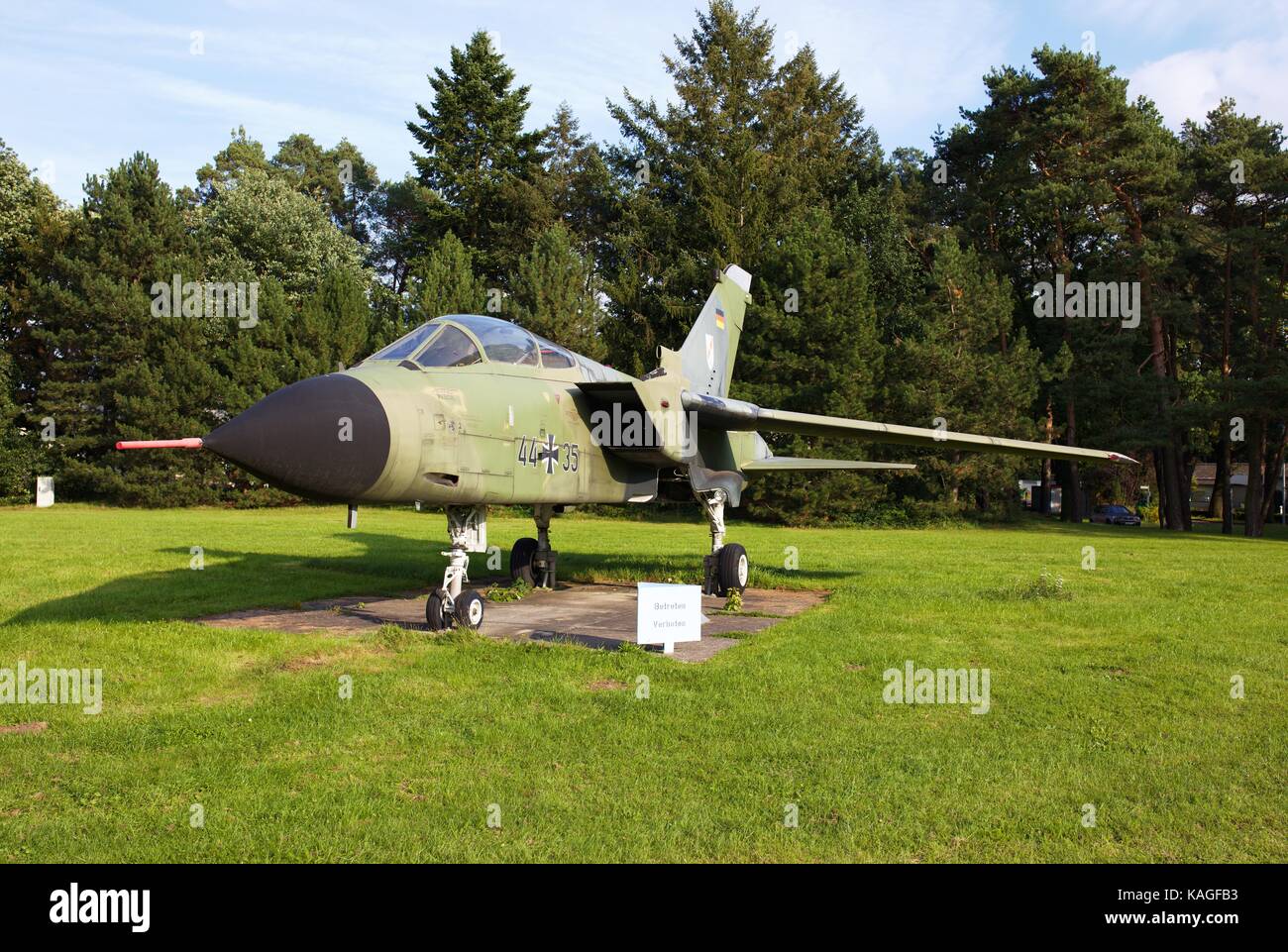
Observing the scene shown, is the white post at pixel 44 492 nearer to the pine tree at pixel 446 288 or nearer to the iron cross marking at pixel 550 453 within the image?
the pine tree at pixel 446 288

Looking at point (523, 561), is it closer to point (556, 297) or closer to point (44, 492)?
point (556, 297)

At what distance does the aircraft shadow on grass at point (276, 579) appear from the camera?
1150cm

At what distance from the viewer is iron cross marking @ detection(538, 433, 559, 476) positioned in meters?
10.3

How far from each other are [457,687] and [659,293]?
35453 mm

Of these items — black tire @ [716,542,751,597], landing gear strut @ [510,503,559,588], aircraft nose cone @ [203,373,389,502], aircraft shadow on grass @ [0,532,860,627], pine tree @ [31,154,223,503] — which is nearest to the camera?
aircraft nose cone @ [203,373,389,502]

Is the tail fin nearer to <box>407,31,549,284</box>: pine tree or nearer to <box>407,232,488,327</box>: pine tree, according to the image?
<box>407,232,488,327</box>: pine tree

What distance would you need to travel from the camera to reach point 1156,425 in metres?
38.2

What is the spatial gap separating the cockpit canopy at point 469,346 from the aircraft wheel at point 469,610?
261 centimetres

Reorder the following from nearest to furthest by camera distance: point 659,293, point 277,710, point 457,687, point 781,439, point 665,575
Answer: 1. point 277,710
2. point 457,687
3. point 665,575
4. point 781,439
5. point 659,293

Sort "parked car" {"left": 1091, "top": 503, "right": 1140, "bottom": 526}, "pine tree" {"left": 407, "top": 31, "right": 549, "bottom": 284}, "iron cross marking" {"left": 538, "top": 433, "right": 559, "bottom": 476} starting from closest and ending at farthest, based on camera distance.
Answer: "iron cross marking" {"left": 538, "top": 433, "right": 559, "bottom": 476} → "pine tree" {"left": 407, "top": 31, "right": 549, "bottom": 284} → "parked car" {"left": 1091, "top": 503, "right": 1140, "bottom": 526}

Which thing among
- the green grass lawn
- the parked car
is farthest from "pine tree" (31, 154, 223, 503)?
the parked car

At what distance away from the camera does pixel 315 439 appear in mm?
6965
